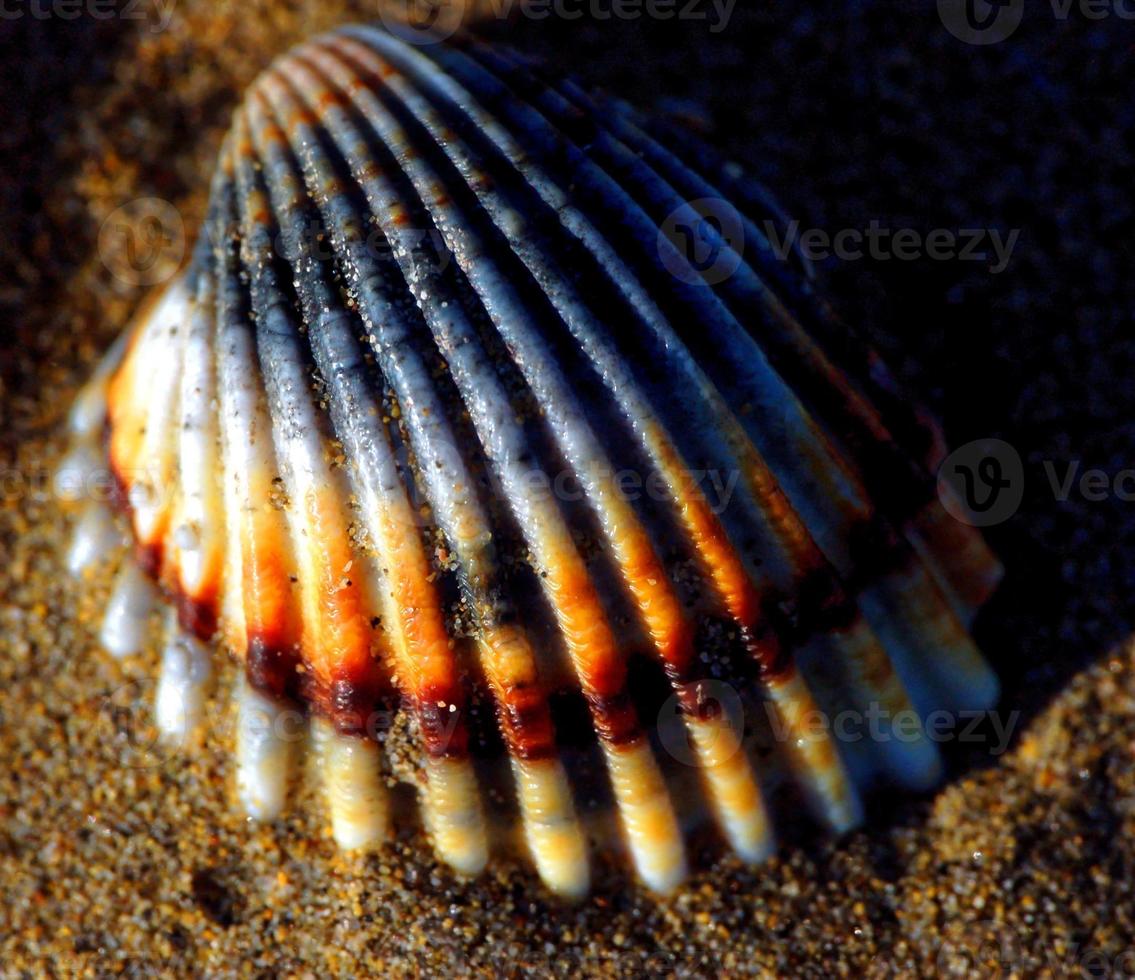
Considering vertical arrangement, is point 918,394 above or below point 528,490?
below

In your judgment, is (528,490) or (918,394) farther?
(918,394)

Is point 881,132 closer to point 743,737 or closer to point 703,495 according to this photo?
point 703,495

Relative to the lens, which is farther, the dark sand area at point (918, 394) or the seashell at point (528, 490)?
the dark sand area at point (918, 394)

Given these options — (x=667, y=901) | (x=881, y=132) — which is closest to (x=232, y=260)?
(x=667, y=901)

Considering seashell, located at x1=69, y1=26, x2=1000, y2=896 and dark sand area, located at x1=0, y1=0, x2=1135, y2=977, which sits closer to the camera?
seashell, located at x1=69, y1=26, x2=1000, y2=896
